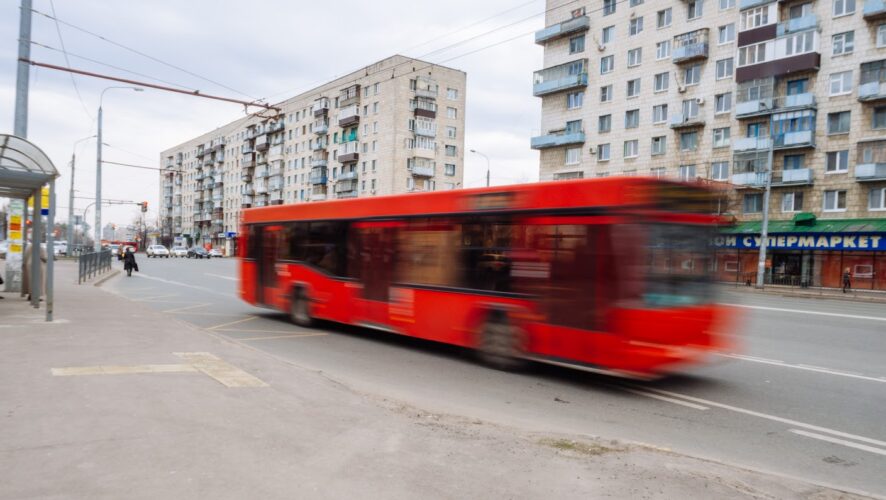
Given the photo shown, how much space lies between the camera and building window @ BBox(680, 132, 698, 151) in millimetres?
42688

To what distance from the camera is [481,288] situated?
846 centimetres

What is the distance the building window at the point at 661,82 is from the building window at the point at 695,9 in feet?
14.0

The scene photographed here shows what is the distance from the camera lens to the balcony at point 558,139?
4994 cm

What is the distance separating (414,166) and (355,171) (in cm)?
897

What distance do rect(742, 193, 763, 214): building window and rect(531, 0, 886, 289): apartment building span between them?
73 mm

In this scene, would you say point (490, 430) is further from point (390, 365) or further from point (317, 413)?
point (390, 365)

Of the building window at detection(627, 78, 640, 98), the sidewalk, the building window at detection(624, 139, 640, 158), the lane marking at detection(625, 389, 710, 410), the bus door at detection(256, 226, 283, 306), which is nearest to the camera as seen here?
the sidewalk

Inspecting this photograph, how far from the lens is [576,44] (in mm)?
51438

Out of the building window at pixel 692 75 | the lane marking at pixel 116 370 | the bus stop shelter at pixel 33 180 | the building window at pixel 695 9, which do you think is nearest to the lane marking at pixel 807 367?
the lane marking at pixel 116 370

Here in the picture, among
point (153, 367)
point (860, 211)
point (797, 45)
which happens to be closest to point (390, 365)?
point (153, 367)

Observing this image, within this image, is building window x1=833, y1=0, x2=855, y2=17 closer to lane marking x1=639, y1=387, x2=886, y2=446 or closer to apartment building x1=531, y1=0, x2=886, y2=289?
apartment building x1=531, y1=0, x2=886, y2=289

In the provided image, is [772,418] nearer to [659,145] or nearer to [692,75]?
[659,145]

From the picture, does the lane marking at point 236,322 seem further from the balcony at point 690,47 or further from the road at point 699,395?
the balcony at point 690,47

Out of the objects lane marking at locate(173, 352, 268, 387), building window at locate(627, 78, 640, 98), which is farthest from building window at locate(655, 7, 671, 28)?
lane marking at locate(173, 352, 268, 387)
